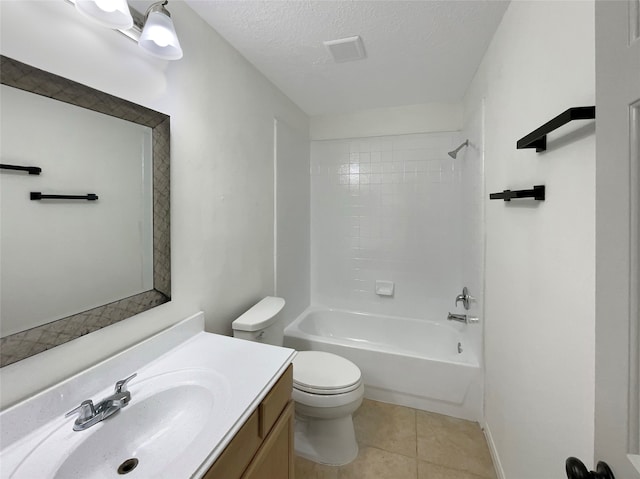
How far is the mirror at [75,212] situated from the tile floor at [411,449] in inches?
56.0

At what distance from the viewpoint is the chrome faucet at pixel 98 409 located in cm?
77

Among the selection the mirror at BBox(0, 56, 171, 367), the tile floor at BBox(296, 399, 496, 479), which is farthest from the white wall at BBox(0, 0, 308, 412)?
the tile floor at BBox(296, 399, 496, 479)

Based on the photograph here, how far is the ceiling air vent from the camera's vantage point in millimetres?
1562

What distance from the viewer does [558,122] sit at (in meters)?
0.72

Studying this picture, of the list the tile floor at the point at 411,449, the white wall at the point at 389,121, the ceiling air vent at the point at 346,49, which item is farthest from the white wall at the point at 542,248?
the white wall at the point at 389,121

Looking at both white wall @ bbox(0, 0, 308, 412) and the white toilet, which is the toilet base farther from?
white wall @ bbox(0, 0, 308, 412)

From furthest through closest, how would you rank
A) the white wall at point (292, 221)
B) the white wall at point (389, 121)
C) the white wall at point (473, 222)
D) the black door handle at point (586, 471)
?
the white wall at point (389, 121), the white wall at point (292, 221), the white wall at point (473, 222), the black door handle at point (586, 471)

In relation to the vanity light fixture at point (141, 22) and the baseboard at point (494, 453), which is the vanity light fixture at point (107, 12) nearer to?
the vanity light fixture at point (141, 22)

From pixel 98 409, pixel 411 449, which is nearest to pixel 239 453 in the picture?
pixel 98 409

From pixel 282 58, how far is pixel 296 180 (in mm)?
1035

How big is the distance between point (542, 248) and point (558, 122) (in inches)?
18.9

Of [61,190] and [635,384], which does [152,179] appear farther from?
[635,384]

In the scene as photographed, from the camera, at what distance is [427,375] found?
1984mm

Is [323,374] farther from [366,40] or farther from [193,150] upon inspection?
[366,40]
